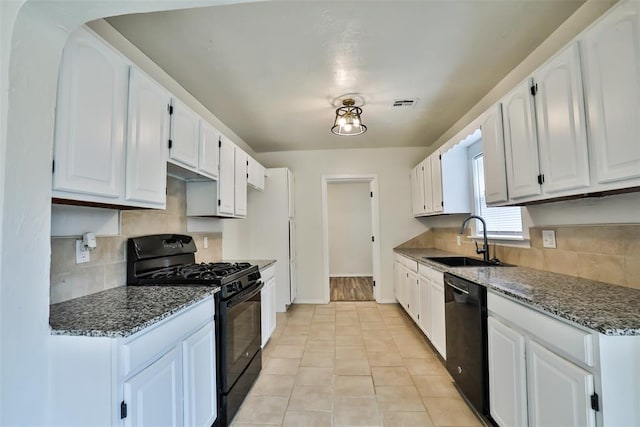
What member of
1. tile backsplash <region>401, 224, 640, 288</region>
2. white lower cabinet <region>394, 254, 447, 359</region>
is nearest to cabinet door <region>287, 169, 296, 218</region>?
white lower cabinet <region>394, 254, 447, 359</region>

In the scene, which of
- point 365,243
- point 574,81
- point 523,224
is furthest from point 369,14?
point 365,243

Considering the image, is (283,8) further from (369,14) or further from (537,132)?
(537,132)

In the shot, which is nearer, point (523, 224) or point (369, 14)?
point (369, 14)

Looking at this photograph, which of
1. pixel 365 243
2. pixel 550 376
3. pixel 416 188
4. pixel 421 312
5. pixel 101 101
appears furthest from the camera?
pixel 365 243

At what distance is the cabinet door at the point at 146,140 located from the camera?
155 cm

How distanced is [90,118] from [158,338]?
40.6 inches

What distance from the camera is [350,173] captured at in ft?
15.8

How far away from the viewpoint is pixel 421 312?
3154 millimetres

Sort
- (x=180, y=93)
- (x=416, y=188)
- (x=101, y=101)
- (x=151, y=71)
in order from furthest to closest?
(x=416, y=188)
(x=180, y=93)
(x=151, y=71)
(x=101, y=101)

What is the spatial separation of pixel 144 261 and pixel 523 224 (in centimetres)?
288

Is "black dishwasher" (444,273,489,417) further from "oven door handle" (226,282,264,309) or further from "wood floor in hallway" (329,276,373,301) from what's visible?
"wood floor in hallway" (329,276,373,301)

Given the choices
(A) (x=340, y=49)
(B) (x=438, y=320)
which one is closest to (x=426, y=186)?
(B) (x=438, y=320)

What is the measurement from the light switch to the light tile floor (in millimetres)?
1283

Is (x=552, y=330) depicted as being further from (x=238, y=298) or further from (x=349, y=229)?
(x=349, y=229)
